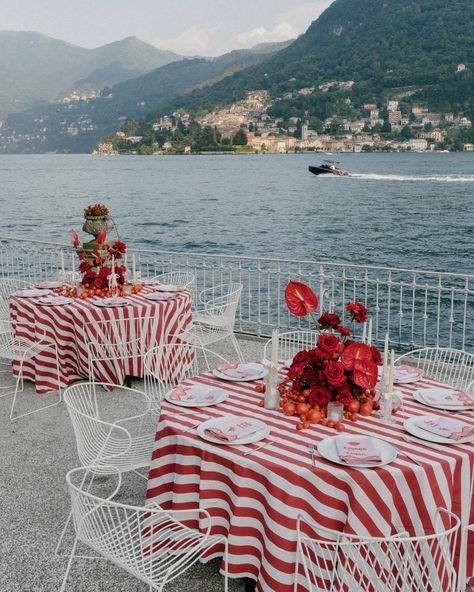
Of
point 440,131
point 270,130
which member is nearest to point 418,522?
point 440,131

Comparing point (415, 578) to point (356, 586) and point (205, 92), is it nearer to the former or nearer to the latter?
point (356, 586)

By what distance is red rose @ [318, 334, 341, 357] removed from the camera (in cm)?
353

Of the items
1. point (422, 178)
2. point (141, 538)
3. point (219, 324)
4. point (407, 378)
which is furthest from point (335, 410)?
point (422, 178)

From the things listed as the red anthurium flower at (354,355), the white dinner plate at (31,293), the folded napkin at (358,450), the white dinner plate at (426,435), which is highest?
the red anthurium flower at (354,355)

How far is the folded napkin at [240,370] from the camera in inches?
171

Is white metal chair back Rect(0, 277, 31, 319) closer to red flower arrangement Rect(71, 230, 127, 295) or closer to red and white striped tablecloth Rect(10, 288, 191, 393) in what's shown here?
red and white striped tablecloth Rect(10, 288, 191, 393)

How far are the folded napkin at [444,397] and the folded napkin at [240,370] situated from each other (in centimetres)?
112

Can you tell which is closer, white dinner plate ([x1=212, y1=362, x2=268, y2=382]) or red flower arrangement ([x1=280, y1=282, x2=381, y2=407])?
red flower arrangement ([x1=280, y1=282, x2=381, y2=407])

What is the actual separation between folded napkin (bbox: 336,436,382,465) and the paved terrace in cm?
106

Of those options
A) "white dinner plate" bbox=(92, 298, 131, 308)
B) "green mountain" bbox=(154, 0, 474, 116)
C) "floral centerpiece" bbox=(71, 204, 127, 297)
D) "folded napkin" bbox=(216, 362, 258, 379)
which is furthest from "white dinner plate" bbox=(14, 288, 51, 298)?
"green mountain" bbox=(154, 0, 474, 116)

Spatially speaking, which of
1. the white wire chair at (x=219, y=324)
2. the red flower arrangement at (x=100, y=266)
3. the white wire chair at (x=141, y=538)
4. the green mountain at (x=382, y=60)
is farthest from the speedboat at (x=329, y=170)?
the white wire chair at (x=141, y=538)

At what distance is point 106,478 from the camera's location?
16.1 feet

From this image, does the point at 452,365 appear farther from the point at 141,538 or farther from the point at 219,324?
the point at 141,538

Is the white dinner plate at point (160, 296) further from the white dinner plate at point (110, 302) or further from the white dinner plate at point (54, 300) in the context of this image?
the white dinner plate at point (54, 300)
